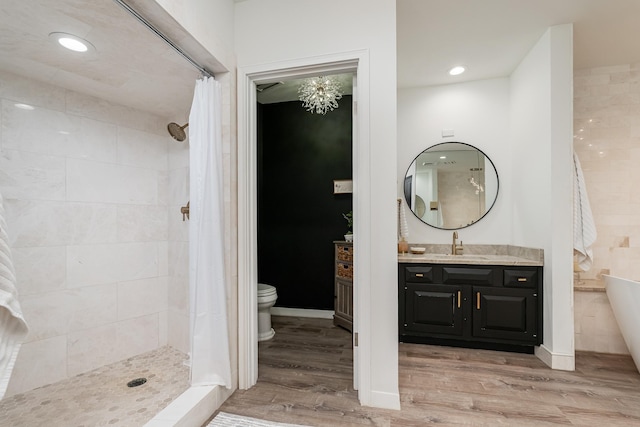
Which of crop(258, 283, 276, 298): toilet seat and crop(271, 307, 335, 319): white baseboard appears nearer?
crop(258, 283, 276, 298): toilet seat

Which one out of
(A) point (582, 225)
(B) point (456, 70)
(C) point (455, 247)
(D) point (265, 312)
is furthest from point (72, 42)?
(A) point (582, 225)

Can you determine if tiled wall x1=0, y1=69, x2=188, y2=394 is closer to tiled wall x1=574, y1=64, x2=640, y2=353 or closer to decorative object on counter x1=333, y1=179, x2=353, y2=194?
decorative object on counter x1=333, y1=179, x2=353, y2=194

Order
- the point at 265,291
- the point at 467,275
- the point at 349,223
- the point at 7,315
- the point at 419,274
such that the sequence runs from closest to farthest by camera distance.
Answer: the point at 7,315, the point at 467,275, the point at 419,274, the point at 265,291, the point at 349,223

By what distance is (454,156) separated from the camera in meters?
3.37

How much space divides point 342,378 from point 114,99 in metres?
2.80

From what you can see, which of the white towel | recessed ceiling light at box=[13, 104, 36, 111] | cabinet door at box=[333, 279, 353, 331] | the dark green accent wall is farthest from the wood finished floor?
recessed ceiling light at box=[13, 104, 36, 111]

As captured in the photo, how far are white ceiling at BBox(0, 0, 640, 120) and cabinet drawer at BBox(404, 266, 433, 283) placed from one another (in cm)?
196

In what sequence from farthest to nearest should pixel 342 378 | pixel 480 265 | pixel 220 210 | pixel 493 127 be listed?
1. pixel 493 127
2. pixel 480 265
3. pixel 342 378
4. pixel 220 210

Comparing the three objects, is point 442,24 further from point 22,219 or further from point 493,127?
point 22,219

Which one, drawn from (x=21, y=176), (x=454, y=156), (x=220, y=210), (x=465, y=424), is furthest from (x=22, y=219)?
(x=454, y=156)

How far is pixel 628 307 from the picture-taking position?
2.27 metres

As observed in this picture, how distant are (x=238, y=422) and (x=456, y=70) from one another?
137 inches

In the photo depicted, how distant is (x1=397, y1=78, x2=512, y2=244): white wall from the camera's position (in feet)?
10.7

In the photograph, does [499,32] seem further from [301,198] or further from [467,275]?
[301,198]
